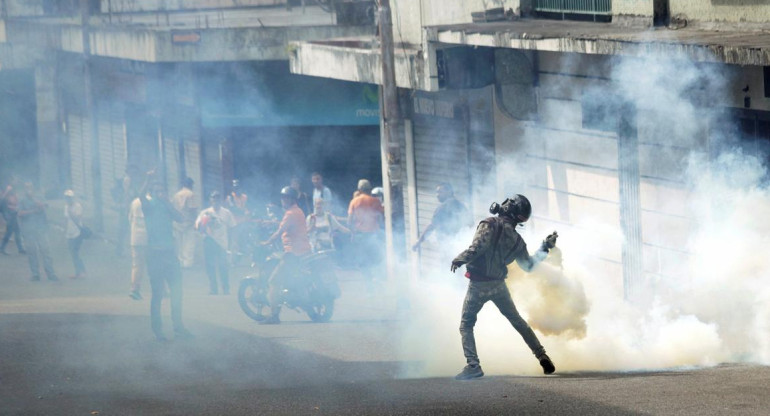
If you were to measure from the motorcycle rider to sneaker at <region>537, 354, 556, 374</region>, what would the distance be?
188 inches

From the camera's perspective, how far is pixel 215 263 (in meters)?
17.2

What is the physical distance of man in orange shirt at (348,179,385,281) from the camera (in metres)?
17.2

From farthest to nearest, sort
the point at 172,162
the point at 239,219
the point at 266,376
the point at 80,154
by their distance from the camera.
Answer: the point at 80,154
the point at 172,162
the point at 239,219
the point at 266,376

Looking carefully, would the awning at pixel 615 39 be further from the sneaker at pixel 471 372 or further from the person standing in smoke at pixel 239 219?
the person standing in smoke at pixel 239 219

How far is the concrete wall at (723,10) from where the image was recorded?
10.7 meters

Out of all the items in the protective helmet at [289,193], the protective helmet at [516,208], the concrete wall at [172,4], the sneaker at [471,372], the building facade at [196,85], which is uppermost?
the concrete wall at [172,4]

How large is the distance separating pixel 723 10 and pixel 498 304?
12.0ft

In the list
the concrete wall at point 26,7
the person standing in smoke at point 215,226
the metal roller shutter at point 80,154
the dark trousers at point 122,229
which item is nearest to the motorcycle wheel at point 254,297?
the person standing in smoke at point 215,226

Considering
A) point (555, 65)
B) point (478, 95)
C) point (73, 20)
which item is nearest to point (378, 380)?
point (555, 65)

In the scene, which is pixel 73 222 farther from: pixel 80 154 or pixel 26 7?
pixel 80 154

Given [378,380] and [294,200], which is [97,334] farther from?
[378,380]

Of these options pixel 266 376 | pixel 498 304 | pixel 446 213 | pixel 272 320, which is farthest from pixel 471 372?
pixel 446 213

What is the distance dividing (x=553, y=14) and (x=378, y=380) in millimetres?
6041

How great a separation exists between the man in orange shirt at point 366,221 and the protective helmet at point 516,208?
761 centimetres
